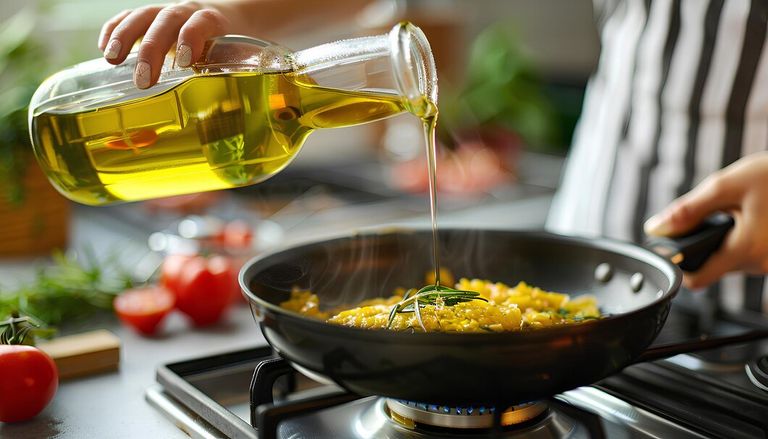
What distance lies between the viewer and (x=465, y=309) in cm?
82

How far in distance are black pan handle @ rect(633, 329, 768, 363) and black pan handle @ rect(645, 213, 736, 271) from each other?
0.34ft

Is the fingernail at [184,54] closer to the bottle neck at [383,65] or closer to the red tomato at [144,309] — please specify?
the bottle neck at [383,65]

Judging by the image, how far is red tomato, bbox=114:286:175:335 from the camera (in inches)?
47.8

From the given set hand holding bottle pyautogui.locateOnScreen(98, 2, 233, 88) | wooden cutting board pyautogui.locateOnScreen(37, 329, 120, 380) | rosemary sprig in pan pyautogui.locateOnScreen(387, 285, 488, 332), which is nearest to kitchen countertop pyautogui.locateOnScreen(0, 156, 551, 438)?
wooden cutting board pyautogui.locateOnScreen(37, 329, 120, 380)

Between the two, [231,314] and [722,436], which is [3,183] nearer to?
[231,314]

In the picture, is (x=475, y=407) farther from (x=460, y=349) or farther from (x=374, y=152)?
(x=374, y=152)

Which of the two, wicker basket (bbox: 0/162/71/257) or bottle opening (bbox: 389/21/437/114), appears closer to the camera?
bottle opening (bbox: 389/21/437/114)

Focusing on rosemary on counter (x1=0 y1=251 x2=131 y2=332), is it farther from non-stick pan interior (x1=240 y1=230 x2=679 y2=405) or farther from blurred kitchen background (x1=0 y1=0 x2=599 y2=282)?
non-stick pan interior (x1=240 y1=230 x2=679 y2=405)

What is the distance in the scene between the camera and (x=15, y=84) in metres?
1.62

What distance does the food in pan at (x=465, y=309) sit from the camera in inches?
31.5

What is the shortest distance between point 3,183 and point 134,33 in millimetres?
797

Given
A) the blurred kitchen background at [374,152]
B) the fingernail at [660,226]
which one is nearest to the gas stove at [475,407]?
the fingernail at [660,226]

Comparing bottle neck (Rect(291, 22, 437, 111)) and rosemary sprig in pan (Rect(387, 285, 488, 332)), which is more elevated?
bottle neck (Rect(291, 22, 437, 111))

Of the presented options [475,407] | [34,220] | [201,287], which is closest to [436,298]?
[475,407]
